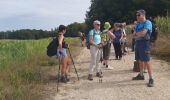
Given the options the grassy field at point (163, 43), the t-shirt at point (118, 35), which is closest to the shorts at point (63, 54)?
the t-shirt at point (118, 35)

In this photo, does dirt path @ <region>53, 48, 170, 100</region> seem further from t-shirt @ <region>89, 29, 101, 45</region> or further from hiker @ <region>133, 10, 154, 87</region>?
t-shirt @ <region>89, 29, 101, 45</region>

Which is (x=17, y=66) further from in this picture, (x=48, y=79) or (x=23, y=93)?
(x=23, y=93)

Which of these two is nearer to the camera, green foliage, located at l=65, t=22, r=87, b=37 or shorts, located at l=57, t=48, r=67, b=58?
shorts, located at l=57, t=48, r=67, b=58

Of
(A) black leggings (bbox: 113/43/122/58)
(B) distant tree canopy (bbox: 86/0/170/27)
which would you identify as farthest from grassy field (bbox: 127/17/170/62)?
(B) distant tree canopy (bbox: 86/0/170/27)

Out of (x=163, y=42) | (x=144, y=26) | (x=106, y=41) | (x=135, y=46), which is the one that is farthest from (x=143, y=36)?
(x=163, y=42)

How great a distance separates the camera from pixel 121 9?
8425cm

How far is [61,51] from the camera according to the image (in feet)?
48.1

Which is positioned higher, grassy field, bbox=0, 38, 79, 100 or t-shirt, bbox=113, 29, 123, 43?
t-shirt, bbox=113, 29, 123, 43

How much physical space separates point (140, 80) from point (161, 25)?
1916 centimetres

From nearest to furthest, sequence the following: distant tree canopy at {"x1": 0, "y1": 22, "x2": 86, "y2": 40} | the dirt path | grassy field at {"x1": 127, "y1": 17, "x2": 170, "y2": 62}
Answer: the dirt path → grassy field at {"x1": 127, "y1": 17, "x2": 170, "y2": 62} → distant tree canopy at {"x1": 0, "y1": 22, "x2": 86, "y2": 40}

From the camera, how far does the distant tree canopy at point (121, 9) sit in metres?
74.1

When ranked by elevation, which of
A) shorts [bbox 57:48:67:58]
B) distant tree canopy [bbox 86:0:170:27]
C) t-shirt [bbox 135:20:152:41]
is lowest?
shorts [bbox 57:48:67:58]

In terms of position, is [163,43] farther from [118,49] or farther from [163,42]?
[118,49]

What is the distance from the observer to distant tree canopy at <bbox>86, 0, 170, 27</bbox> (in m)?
74.1
